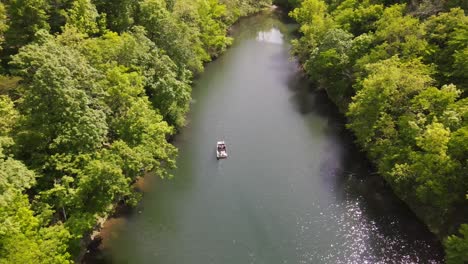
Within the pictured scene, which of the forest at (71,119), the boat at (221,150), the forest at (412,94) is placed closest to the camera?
the forest at (71,119)

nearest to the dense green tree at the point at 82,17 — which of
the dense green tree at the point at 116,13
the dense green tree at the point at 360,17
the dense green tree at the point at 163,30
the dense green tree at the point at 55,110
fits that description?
the dense green tree at the point at 116,13

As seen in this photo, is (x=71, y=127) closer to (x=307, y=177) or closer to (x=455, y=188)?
(x=307, y=177)

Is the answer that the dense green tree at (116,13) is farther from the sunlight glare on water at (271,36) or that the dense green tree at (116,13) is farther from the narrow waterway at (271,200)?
the sunlight glare on water at (271,36)

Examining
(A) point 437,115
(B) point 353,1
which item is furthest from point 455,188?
(B) point 353,1

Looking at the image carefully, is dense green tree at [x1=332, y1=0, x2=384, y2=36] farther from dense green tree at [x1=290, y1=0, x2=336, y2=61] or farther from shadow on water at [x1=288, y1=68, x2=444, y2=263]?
shadow on water at [x1=288, y1=68, x2=444, y2=263]

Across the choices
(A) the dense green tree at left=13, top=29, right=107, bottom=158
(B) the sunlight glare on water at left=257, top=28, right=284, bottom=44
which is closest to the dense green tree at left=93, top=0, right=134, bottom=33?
(A) the dense green tree at left=13, top=29, right=107, bottom=158

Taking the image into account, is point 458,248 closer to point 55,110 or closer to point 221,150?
point 221,150
